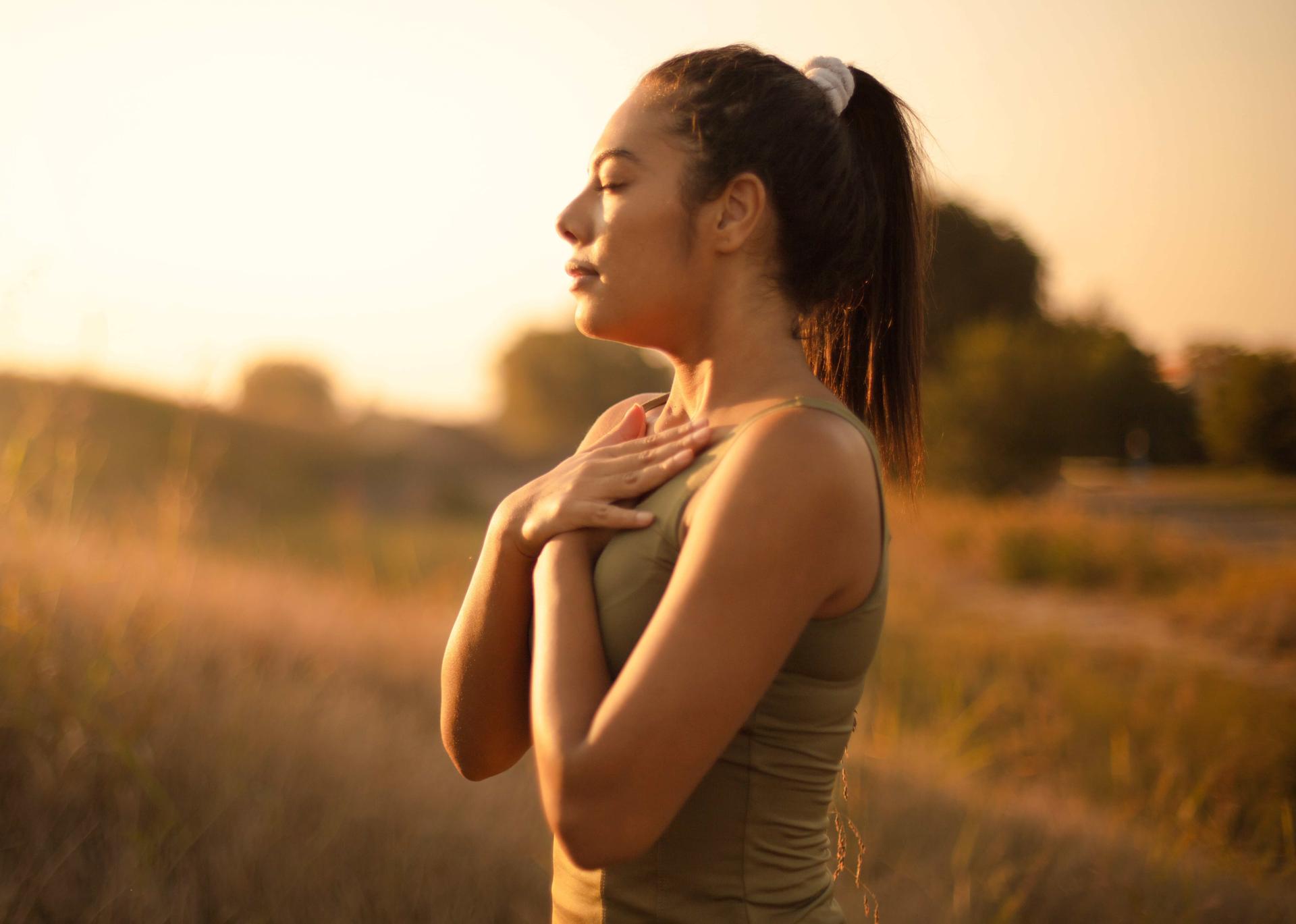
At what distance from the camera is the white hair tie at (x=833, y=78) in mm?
1470

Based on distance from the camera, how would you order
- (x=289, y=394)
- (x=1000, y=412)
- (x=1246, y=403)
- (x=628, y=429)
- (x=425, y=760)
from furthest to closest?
(x=289, y=394) < (x=1000, y=412) < (x=1246, y=403) < (x=425, y=760) < (x=628, y=429)

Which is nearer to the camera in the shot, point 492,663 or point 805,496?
point 805,496

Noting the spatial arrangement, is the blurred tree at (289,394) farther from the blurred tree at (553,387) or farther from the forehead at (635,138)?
the forehead at (635,138)

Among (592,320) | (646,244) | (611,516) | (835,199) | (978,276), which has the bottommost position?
(611,516)

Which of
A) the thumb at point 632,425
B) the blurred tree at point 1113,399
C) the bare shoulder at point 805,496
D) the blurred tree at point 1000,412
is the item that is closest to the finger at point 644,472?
the bare shoulder at point 805,496

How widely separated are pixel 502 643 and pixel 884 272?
2.73 feet

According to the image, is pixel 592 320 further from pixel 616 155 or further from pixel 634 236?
pixel 616 155

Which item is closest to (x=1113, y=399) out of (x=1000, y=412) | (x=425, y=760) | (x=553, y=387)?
(x=1000, y=412)

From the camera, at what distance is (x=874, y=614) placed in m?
1.24

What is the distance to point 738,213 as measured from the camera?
1.39 meters

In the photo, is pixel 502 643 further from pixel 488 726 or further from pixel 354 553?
pixel 354 553

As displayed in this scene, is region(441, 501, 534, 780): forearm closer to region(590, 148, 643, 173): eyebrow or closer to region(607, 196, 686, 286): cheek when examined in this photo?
region(607, 196, 686, 286): cheek

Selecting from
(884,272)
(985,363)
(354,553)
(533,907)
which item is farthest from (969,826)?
(354,553)

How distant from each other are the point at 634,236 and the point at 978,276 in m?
10.3
